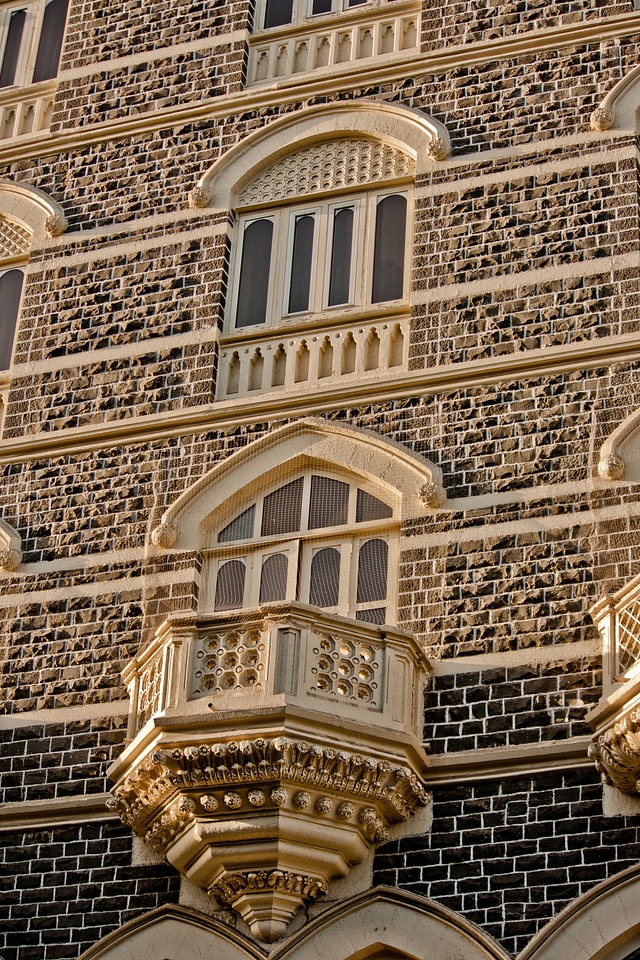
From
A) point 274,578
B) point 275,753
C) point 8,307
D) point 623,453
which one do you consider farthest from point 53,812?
point 8,307

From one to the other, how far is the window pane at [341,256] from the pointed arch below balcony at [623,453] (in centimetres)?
302

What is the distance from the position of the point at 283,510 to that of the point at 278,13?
5.65 metres

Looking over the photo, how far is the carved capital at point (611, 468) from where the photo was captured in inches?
526

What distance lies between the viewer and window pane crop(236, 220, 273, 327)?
15.6m

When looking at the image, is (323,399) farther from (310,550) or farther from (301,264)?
(301,264)

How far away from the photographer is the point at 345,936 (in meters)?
12.2

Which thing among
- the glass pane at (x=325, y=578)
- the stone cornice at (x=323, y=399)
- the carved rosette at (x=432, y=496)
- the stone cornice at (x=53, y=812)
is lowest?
the stone cornice at (x=53, y=812)

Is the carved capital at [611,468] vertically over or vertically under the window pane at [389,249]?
under

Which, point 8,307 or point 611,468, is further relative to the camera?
point 8,307

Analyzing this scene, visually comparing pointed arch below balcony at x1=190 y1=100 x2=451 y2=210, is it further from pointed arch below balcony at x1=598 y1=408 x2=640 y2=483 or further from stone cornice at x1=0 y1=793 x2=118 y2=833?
A: stone cornice at x1=0 y1=793 x2=118 y2=833

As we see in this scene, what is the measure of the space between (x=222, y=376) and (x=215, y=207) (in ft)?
5.80

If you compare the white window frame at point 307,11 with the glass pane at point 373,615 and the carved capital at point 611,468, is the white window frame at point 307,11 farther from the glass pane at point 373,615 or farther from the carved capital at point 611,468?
the glass pane at point 373,615

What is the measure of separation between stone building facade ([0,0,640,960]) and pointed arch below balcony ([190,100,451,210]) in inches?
1.4

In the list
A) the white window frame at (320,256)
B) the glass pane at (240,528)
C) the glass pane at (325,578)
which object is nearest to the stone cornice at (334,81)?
the white window frame at (320,256)
